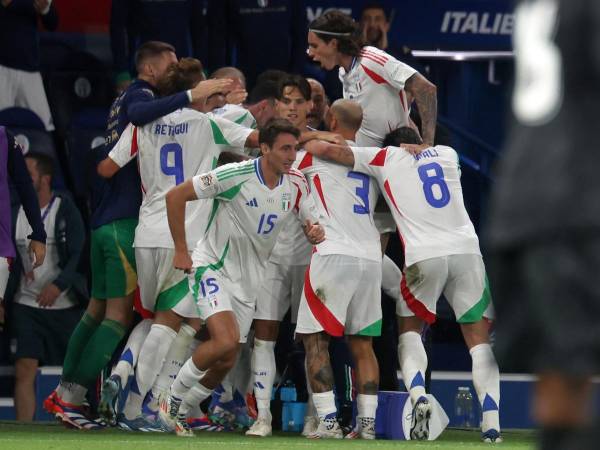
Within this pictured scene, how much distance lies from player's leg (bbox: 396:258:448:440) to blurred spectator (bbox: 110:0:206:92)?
419 cm

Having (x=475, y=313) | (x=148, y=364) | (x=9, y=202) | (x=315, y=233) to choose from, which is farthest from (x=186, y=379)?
(x=475, y=313)

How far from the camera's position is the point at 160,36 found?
12.4 meters

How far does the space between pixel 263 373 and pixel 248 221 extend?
39.9 inches

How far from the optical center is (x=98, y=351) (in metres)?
8.90

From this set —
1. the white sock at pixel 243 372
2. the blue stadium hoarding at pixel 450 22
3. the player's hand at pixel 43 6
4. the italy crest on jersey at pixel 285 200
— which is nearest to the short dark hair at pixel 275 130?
the italy crest on jersey at pixel 285 200

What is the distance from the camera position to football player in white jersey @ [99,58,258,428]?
29.6ft

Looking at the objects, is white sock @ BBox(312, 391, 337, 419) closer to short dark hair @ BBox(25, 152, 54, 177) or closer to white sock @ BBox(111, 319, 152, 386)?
white sock @ BBox(111, 319, 152, 386)

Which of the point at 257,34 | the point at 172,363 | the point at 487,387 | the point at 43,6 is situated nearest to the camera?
the point at 487,387

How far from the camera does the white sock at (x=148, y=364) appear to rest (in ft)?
29.1

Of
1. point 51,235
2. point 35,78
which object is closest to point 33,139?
point 35,78

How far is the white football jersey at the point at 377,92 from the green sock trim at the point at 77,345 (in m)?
2.13

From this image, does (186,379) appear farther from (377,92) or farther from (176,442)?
(377,92)

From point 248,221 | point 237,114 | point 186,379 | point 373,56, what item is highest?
point 373,56

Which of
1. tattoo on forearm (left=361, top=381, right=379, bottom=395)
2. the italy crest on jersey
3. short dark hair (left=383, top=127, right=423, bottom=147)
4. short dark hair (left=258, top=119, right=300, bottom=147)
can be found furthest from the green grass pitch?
short dark hair (left=383, top=127, right=423, bottom=147)
